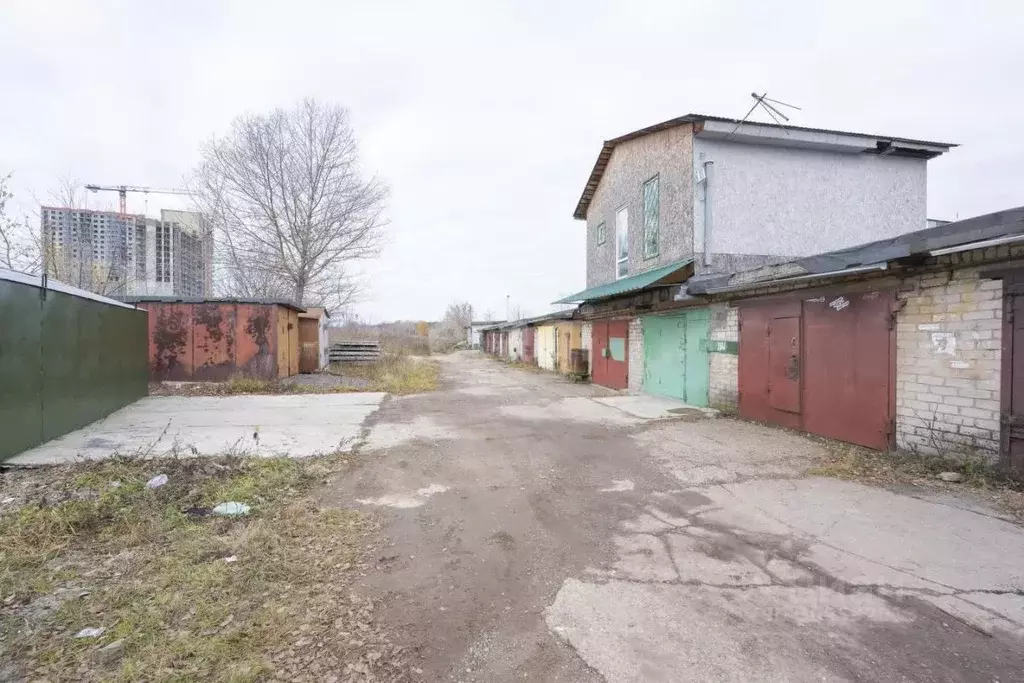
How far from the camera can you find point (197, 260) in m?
21.0

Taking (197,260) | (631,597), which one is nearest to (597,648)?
(631,597)

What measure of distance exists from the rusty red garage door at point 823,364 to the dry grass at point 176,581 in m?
6.25

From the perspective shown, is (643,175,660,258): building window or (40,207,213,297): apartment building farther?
(40,207,213,297): apartment building

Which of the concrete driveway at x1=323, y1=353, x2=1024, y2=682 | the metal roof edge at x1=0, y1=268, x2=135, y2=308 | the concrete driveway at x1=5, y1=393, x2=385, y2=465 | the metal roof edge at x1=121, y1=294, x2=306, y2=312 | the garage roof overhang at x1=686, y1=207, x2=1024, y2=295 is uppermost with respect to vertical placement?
the metal roof edge at x1=121, y1=294, x2=306, y2=312

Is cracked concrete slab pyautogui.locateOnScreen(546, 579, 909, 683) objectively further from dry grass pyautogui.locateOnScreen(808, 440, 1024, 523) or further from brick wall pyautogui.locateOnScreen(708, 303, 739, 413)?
brick wall pyautogui.locateOnScreen(708, 303, 739, 413)

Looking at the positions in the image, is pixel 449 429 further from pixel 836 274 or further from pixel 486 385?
pixel 486 385

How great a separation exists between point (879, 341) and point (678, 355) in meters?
4.93

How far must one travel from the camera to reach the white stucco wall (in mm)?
10000

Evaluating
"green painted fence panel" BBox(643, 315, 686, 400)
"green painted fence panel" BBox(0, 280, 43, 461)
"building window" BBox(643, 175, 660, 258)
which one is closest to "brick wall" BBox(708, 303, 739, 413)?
"green painted fence panel" BBox(643, 315, 686, 400)

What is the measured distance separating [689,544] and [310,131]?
23.9 meters

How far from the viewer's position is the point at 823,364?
6.68m

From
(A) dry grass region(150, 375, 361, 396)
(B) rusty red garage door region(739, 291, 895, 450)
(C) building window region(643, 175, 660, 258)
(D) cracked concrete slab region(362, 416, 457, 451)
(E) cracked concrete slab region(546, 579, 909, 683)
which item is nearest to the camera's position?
(E) cracked concrete slab region(546, 579, 909, 683)

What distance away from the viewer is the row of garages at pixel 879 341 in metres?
4.56

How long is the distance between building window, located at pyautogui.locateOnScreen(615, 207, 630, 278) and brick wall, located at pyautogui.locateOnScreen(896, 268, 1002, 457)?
8285mm
